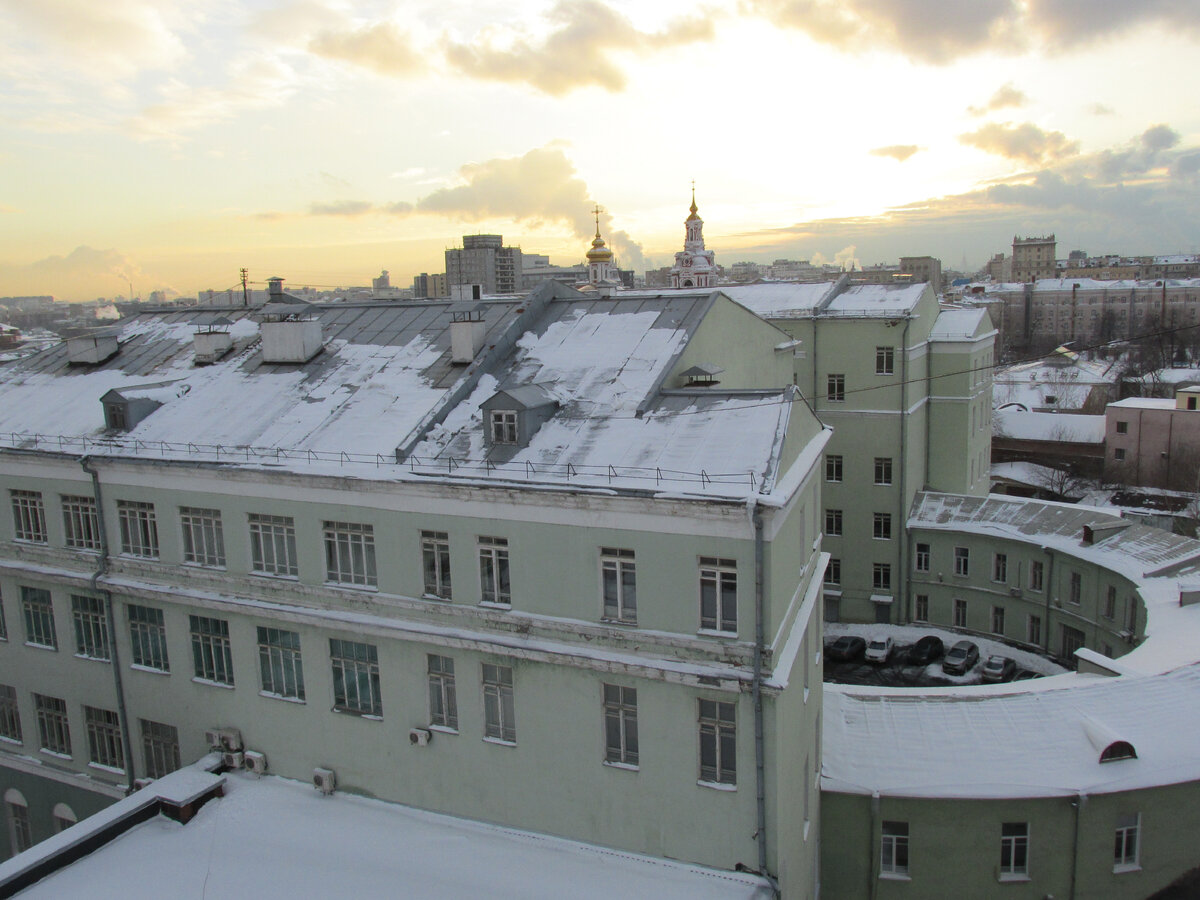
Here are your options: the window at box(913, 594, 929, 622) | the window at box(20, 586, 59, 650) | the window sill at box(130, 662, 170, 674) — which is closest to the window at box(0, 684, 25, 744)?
the window at box(20, 586, 59, 650)

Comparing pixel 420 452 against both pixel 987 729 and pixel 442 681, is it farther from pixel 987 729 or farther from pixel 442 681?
pixel 987 729

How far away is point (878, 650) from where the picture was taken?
1452 inches

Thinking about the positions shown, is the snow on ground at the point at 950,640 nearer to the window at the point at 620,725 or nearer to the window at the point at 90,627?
the window at the point at 620,725

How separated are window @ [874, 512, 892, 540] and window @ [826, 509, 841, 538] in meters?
1.75

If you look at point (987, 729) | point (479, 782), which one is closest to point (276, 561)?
point (479, 782)

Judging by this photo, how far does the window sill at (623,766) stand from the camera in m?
15.5

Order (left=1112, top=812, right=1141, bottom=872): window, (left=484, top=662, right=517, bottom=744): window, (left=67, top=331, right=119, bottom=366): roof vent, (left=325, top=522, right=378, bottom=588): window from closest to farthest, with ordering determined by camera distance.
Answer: (left=484, top=662, right=517, bottom=744): window → (left=325, top=522, right=378, bottom=588): window → (left=1112, top=812, right=1141, bottom=872): window → (left=67, top=331, right=119, bottom=366): roof vent

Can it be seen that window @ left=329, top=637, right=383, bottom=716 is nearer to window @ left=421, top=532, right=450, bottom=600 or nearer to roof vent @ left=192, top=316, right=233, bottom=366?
window @ left=421, top=532, right=450, bottom=600

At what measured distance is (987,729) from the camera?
→ 69.0 ft

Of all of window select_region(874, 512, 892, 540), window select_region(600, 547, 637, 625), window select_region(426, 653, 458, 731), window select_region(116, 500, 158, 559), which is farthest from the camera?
window select_region(874, 512, 892, 540)

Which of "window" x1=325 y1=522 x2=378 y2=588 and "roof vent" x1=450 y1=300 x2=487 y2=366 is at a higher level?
"roof vent" x1=450 y1=300 x2=487 y2=366

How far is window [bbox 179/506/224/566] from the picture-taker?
1909cm

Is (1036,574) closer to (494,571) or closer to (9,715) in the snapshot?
(494,571)

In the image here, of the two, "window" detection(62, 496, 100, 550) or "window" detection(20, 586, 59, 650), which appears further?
"window" detection(20, 586, 59, 650)
